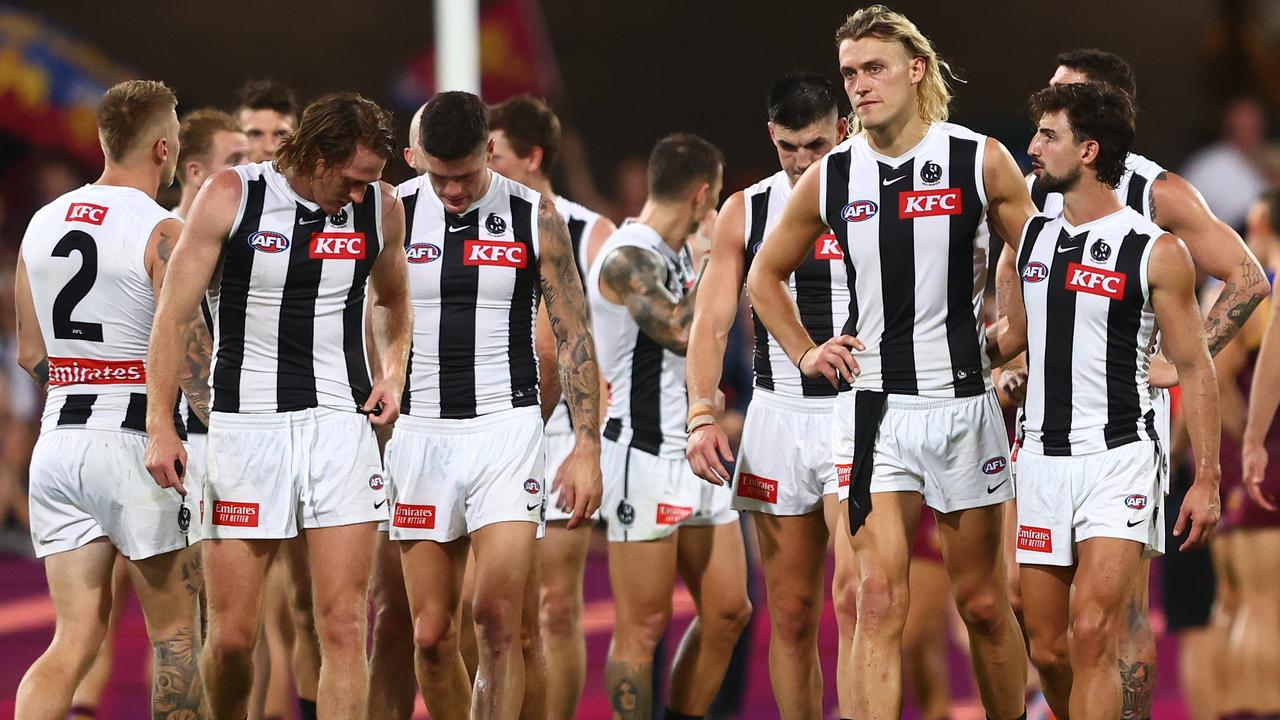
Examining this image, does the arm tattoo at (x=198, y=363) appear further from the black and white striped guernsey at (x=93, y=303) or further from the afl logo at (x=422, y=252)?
the afl logo at (x=422, y=252)

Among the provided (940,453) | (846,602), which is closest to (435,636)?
(846,602)

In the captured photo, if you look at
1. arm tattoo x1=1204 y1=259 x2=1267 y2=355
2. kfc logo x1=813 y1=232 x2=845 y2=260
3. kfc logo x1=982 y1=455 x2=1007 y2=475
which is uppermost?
kfc logo x1=813 y1=232 x2=845 y2=260

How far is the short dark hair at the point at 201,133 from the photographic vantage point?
23.4 ft

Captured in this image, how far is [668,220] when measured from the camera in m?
6.79

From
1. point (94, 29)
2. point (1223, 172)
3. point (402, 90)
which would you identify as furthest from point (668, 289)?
point (94, 29)

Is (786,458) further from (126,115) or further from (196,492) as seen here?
(126,115)

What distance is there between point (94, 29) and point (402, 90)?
514 cm

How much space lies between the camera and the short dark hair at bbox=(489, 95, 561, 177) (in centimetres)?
693

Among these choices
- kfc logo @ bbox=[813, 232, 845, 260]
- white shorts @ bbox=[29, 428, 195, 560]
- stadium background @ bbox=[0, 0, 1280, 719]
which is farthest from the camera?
stadium background @ bbox=[0, 0, 1280, 719]

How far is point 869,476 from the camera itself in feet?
17.5

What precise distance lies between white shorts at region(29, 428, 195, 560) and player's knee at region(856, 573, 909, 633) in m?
2.41

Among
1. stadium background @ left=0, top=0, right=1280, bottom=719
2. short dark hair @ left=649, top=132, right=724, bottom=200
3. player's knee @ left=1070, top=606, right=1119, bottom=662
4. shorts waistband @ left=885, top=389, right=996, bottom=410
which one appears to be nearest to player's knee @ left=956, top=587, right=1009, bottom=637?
player's knee @ left=1070, top=606, right=1119, bottom=662

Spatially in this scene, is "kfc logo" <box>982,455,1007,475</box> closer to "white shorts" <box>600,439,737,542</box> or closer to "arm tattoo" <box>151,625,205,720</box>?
"white shorts" <box>600,439,737,542</box>

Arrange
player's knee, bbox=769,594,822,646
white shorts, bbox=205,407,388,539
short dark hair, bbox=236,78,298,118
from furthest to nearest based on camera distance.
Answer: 1. short dark hair, bbox=236,78,298,118
2. player's knee, bbox=769,594,822,646
3. white shorts, bbox=205,407,388,539
